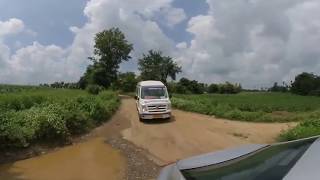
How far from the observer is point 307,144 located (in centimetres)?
288

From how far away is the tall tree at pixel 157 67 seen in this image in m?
64.4

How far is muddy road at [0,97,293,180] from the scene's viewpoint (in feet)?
44.3

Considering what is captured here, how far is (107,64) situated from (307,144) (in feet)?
198

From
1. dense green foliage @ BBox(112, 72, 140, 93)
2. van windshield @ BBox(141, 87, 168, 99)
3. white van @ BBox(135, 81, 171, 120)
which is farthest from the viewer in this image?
dense green foliage @ BBox(112, 72, 140, 93)

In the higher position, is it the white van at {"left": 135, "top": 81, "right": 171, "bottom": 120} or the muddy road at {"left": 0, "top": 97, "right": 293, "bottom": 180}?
the white van at {"left": 135, "top": 81, "right": 171, "bottom": 120}

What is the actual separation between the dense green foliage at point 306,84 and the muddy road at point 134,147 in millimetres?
38668

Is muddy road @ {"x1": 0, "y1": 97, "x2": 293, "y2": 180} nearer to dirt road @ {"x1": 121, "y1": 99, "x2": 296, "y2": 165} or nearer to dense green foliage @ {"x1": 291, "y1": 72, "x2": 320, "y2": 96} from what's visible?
dirt road @ {"x1": 121, "y1": 99, "x2": 296, "y2": 165}

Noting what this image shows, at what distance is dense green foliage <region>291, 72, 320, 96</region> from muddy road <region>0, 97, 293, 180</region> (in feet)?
127

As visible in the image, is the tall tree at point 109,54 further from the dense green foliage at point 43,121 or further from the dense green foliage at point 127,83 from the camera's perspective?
the dense green foliage at point 43,121

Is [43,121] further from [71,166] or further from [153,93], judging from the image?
[153,93]

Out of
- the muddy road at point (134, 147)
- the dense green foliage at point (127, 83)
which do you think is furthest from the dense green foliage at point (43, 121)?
the dense green foliage at point (127, 83)

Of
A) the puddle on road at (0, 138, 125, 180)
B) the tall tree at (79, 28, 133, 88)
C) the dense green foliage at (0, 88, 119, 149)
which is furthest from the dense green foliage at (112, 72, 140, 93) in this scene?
the puddle on road at (0, 138, 125, 180)

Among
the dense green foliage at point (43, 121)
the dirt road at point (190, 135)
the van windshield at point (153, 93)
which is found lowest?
the dirt road at point (190, 135)

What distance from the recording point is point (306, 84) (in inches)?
2537
